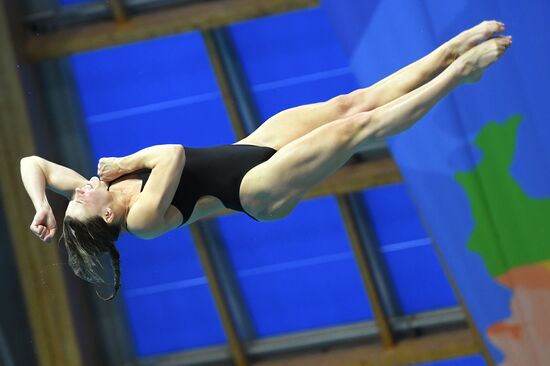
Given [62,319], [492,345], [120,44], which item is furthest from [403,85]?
[62,319]

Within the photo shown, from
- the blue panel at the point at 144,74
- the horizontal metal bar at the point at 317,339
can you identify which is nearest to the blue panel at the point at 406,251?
the horizontal metal bar at the point at 317,339

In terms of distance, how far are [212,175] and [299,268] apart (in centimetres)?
409

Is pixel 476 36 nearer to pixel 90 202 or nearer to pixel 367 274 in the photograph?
pixel 90 202

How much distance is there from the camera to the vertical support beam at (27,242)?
305 inches

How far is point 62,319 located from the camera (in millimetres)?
8344

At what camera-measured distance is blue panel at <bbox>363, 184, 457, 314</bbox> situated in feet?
27.2

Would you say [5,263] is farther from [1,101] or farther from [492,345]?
[492,345]

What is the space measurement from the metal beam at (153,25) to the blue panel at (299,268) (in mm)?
1831

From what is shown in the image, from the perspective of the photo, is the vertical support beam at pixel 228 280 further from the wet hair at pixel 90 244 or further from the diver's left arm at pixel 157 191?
the diver's left arm at pixel 157 191

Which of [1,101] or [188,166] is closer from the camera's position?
[188,166]

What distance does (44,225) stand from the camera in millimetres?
4488

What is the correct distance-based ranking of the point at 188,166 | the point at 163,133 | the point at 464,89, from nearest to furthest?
the point at 188,166, the point at 464,89, the point at 163,133

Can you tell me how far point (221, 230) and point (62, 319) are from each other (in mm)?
1553

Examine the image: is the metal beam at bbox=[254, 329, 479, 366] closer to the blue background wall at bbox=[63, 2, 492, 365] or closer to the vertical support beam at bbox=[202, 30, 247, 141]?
the blue background wall at bbox=[63, 2, 492, 365]
